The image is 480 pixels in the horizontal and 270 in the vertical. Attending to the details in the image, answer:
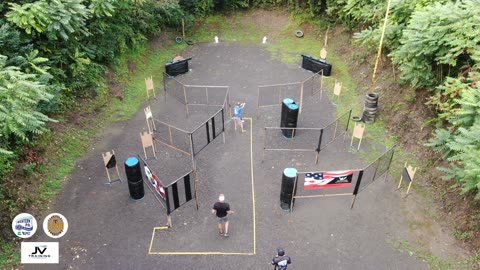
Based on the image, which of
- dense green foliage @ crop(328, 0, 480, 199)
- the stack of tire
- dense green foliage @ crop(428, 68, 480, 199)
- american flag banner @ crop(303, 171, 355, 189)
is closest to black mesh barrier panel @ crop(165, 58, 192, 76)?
the stack of tire

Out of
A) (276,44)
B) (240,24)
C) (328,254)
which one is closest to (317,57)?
(276,44)

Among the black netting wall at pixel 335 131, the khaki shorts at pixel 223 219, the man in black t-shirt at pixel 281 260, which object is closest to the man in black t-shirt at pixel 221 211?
the khaki shorts at pixel 223 219

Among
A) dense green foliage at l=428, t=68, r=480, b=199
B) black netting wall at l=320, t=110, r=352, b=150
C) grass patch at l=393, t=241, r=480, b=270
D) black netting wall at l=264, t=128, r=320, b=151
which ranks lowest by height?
grass patch at l=393, t=241, r=480, b=270

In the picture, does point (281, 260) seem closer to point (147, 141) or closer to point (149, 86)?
point (147, 141)

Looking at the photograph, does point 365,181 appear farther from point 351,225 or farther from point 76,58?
point 76,58

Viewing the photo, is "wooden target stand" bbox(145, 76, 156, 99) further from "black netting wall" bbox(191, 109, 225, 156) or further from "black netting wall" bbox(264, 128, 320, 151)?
"black netting wall" bbox(264, 128, 320, 151)

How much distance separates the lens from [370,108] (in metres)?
17.2

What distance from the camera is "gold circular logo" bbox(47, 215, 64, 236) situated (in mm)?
11836

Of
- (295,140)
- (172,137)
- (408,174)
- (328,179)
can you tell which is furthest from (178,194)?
(408,174)

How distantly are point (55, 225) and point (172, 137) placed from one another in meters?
6.21

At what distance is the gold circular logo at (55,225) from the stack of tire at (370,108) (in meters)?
13.5

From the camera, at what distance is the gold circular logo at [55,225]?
A: 11836 millimetres

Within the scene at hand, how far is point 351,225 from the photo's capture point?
12664mm

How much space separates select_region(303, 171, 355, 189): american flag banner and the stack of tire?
19.8ft
